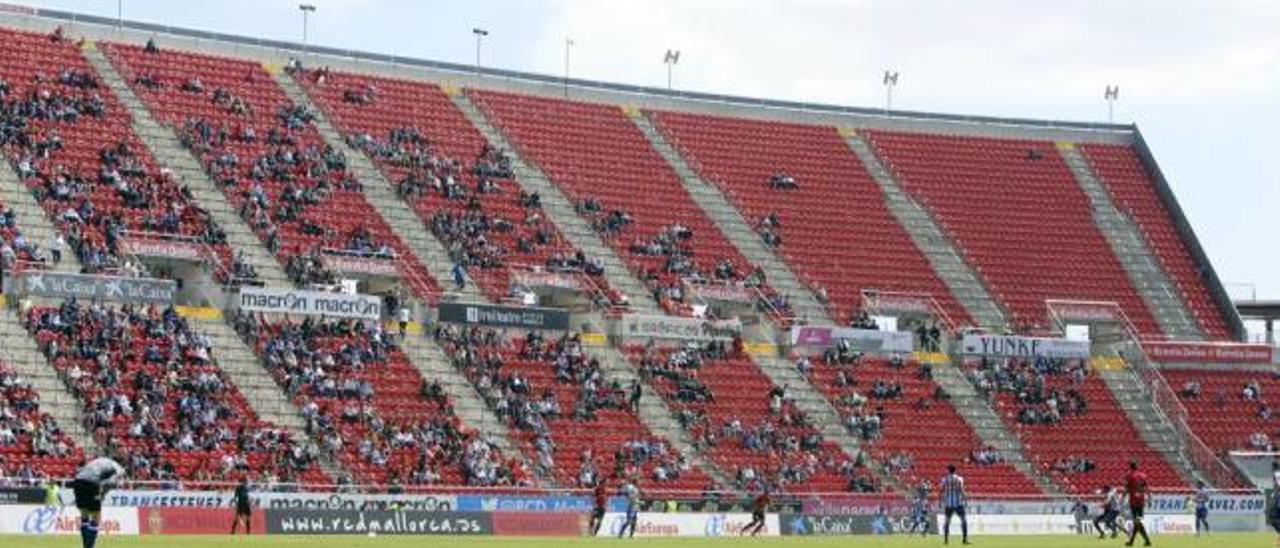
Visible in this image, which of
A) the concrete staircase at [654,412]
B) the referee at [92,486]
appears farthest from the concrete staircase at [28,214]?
the referee at [92,486]

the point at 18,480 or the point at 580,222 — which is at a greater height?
the point at 580,222

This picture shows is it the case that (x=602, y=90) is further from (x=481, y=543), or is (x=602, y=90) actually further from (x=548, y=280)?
(x=481, y=543)

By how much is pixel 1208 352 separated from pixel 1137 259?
8.47m

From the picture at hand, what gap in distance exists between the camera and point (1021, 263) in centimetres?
11450

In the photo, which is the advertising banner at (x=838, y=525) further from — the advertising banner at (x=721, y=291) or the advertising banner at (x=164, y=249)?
the advertising banner at (x=164, y=249)

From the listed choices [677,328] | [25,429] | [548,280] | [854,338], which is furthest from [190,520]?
[854,338]

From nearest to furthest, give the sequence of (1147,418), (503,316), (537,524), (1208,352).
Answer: (537,524)
(503,316)
(1147,418)
(1208,352)

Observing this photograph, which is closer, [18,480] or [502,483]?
[18,480]

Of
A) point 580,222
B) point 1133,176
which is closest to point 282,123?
point 580,222

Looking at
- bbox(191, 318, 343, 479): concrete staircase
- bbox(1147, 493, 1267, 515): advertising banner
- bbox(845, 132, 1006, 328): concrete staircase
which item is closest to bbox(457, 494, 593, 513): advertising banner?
bbox(191, 318, 343, 479): concrete staircase

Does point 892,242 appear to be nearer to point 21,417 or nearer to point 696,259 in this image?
point 696,259

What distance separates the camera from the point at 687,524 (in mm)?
80625

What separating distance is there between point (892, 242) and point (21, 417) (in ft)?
156

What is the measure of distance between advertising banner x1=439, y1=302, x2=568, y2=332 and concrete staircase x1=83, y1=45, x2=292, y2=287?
609cm
